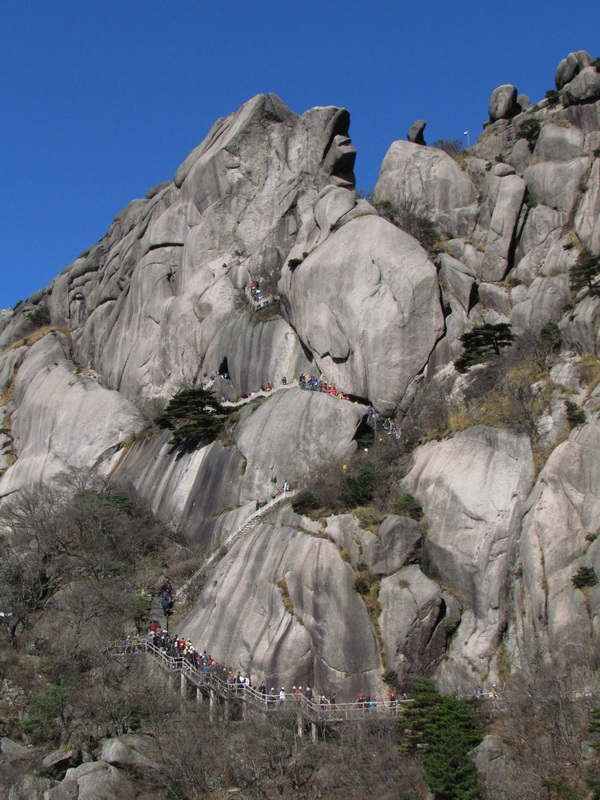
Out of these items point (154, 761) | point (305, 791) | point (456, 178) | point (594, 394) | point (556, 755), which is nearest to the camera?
point (556, 755)

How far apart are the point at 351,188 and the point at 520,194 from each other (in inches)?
598

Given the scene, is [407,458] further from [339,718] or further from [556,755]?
[556,755]

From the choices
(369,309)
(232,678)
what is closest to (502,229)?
(369,309)

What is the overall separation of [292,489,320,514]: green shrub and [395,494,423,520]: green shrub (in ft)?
13.0

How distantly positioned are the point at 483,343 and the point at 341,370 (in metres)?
8.18

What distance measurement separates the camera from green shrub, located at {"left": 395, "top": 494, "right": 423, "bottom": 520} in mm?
34906

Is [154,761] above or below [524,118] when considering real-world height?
→ below

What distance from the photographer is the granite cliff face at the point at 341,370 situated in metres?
31.3

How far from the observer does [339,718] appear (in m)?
29.0

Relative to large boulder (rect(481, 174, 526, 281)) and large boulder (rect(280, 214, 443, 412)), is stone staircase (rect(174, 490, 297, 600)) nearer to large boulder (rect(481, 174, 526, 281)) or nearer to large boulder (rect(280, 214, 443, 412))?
large boulder (rect(280, 214, 443, 412))

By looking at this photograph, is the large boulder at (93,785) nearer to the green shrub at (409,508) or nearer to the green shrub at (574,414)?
the green shrub at (409,508)

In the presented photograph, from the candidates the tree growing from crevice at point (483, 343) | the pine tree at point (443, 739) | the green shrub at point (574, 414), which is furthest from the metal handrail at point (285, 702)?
the tree growing from crevice at point (483, 343)

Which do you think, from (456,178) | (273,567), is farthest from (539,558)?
(456,178)

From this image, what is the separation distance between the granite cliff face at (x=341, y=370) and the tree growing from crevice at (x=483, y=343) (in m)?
1.49
